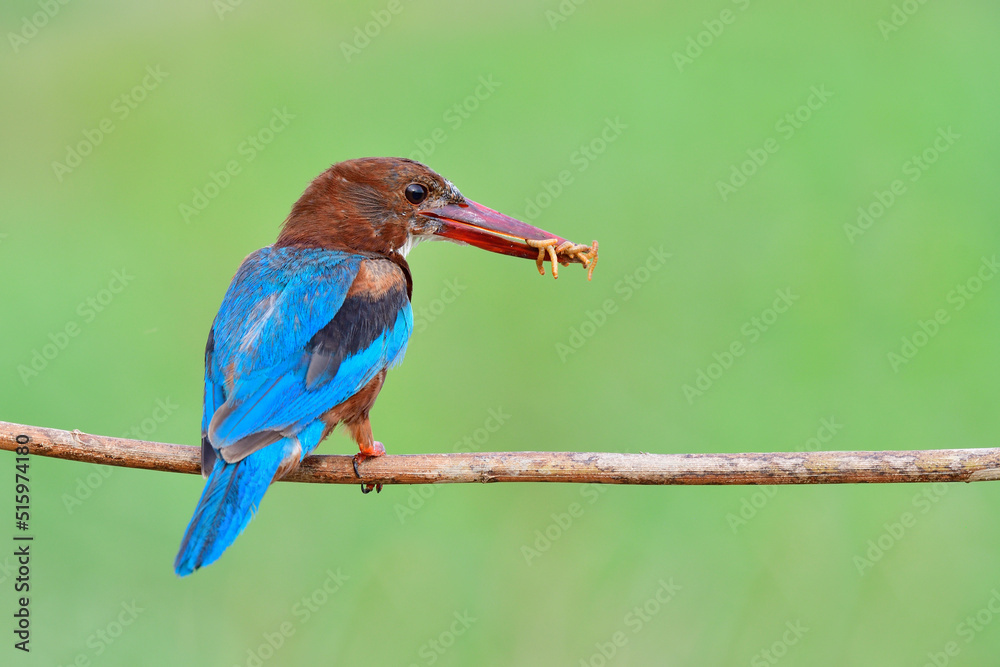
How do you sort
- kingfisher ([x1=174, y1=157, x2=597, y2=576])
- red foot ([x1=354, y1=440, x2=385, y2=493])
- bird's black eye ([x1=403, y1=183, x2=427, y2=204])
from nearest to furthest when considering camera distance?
kingfisher ([x1=174, y1=157, x2=597, y2=576]) < red foot ([x1=354, y1=440, x2=385, y2=493]) < bird's black eye ([x1=403, y1=183, x2=427, y2=204])

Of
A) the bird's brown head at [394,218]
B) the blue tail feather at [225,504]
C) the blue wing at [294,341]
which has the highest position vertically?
the bird's brown head at [394,218]

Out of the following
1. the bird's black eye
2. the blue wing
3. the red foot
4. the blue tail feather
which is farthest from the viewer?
the bird's black eye

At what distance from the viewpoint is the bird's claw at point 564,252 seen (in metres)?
3.35

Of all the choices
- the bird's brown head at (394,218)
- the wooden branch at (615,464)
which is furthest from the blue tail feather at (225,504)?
the bird's brown head at (394,218)

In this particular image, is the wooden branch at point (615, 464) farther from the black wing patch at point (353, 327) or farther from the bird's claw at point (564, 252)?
the bird's claw at point (564, 252)

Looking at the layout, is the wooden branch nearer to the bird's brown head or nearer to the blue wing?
the blue wing

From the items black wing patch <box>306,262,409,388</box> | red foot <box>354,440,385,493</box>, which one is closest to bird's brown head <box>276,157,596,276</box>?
black wing patch <box>306,262,409,388</box>

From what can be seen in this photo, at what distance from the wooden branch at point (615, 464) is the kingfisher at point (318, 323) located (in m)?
0.19

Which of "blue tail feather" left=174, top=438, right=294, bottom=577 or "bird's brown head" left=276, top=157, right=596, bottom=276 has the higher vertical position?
"bird's brown head" left=276, top=157, right=596, bottom=276

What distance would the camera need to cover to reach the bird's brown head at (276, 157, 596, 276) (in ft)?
11.2

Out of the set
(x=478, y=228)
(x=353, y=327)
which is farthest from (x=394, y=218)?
(x=353, y=327)

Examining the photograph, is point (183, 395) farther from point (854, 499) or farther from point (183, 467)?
point (854, 499)

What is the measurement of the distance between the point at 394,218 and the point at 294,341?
2.29 ft

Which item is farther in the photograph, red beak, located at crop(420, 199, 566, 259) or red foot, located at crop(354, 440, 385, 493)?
red beak, located at crop(420, 199, 566, 259)
